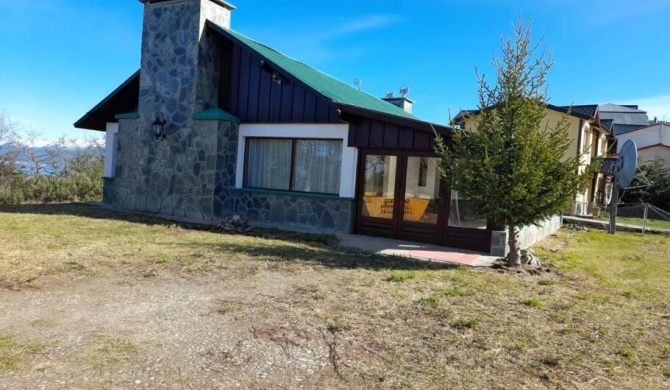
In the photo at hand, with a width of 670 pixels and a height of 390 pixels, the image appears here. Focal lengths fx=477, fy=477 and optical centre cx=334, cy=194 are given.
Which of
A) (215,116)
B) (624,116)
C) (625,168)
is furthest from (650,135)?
(215,116)

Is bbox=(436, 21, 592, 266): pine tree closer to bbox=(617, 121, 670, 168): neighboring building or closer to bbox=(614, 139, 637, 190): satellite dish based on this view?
bbox=(614, 139, 637, 190): satellite dish

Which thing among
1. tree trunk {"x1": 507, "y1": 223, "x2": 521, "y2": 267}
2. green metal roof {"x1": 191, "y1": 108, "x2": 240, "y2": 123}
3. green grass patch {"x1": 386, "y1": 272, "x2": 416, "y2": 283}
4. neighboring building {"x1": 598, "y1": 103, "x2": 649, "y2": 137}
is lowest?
green grass patch {"x1": 386, "y1": 272, "x2": 416, "y2": 283}

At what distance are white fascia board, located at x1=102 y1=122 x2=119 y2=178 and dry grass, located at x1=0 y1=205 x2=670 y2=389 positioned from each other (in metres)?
5.10

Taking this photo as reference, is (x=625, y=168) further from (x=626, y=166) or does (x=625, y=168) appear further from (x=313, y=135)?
(x=313, y=135)

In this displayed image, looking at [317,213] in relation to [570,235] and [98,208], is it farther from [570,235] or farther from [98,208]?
[570,235]

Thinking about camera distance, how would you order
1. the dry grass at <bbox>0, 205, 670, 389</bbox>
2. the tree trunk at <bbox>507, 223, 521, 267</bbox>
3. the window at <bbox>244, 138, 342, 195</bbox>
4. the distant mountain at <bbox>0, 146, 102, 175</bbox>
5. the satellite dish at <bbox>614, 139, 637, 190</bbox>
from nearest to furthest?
the dry grass at <bbox>0, 205, 670, 389</bbox> → the tree trunk at <bbox>507, 223, 521, 267</bbox> → the window at <bbox>244, 138, 342, 195</bbox> → the satellite dish at <bbox>614, 139, 637, 190</bbox> → the distant mountain at <bbox>0, 146, 102, 175</bbox>

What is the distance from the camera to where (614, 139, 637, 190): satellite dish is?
1546 cm

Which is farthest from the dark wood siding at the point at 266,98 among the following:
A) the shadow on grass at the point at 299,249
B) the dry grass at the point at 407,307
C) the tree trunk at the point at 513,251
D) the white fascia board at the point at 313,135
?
the tree trunk at the point at 513,251

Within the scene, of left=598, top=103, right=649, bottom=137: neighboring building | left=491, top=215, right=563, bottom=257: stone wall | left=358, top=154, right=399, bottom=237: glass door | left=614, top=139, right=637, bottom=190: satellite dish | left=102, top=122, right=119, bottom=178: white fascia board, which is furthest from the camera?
left=598, top=103, right=649, bottom=137: neighboring building

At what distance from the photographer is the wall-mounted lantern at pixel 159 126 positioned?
13.1 metres

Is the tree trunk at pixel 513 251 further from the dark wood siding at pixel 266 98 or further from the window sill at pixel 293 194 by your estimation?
the dark wood siding at pixel 266 98

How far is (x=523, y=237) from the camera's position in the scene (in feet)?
34.9

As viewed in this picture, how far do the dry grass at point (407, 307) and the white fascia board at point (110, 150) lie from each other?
5.10 m

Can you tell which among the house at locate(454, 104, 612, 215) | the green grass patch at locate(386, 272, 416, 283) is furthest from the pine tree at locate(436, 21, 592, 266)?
the house at locate(454, 104, 612, 215)
